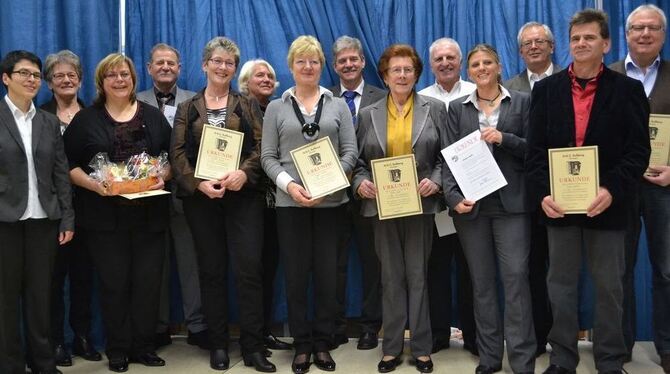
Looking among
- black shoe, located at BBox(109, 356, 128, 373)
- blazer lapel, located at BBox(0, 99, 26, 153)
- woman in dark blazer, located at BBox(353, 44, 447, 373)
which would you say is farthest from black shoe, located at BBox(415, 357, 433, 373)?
blazer lapel, located at BBox(0, 99, 26, 153)

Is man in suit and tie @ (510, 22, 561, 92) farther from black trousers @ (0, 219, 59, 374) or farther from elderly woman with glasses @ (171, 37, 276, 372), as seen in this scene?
black trousers @ (0, 219, 59, 374)

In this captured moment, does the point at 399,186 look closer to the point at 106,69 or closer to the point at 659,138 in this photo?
the point at 659,138

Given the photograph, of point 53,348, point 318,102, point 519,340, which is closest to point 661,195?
point 519,340

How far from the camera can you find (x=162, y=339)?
409cm

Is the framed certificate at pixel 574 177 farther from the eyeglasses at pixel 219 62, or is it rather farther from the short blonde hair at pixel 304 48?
the eyeglasses at pixel 219 62

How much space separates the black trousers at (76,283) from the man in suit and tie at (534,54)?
9.35 feet

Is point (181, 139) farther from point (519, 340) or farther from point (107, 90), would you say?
point (519, 340)

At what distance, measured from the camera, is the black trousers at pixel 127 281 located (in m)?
A: 3.46

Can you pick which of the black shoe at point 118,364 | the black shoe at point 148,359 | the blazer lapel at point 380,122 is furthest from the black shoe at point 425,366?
the black shoe at point 118,364

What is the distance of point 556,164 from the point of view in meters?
2.97

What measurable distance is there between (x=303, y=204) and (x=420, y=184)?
25.4 inches

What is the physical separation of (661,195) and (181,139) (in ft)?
8.93

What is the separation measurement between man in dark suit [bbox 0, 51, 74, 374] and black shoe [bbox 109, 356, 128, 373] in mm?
317

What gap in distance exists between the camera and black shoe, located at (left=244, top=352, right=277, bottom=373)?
11.4 feet
